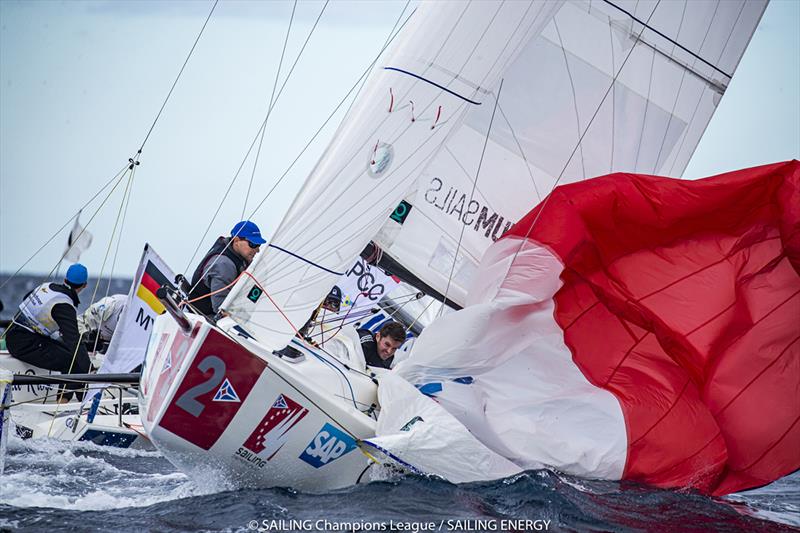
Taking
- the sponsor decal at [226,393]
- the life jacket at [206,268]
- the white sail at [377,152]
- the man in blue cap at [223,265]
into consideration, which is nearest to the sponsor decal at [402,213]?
the man in blue cap at [223,265]

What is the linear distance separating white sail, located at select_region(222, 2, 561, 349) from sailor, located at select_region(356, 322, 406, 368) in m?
1.76

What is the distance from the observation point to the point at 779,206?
15.3 ft

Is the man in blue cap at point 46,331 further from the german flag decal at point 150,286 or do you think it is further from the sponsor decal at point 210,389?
the sponsor decal at point 210,389

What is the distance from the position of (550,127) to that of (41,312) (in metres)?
3.67

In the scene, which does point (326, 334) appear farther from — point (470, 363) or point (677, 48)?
point (677, 48)

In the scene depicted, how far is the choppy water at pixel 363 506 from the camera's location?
3197 millimetres

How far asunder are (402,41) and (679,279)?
6.98 feet

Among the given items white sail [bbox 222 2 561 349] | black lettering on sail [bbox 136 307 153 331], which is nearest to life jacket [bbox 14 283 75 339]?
black lettering on sail [bbox 136 307 153 331]

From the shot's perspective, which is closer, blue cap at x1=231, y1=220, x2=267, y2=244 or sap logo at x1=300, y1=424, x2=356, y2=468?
sap logo at x1=300, y1=424, x2=356, y2=468

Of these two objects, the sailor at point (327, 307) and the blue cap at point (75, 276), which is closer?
the sailor at point (327, 307)

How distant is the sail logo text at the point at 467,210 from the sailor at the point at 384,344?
873 mm

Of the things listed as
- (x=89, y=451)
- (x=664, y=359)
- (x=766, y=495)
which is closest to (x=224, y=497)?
(x=89, y=451)

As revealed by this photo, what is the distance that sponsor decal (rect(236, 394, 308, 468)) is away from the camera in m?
3.50

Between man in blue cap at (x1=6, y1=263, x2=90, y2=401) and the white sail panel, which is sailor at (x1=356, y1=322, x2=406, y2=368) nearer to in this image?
the white sail panel
